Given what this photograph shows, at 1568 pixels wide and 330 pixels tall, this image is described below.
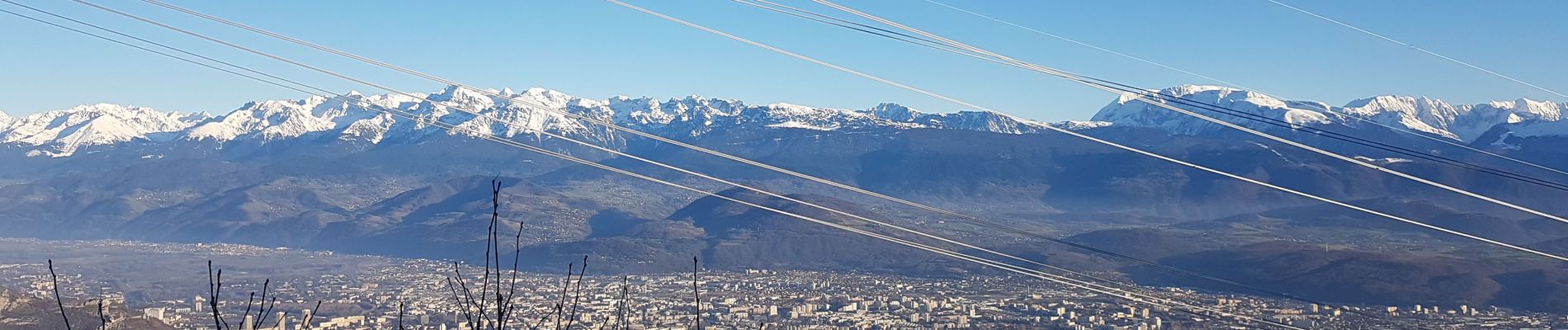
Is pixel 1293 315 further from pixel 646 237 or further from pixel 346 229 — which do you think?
pixel 346 229

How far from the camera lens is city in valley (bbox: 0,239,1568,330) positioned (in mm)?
55469

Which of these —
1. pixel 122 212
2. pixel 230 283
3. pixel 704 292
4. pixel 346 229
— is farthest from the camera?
pixel 122 212

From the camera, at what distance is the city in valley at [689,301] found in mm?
55469

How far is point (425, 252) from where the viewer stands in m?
141

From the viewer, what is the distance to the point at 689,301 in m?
72.2

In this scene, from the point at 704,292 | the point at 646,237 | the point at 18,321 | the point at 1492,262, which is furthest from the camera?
the point at 646,237

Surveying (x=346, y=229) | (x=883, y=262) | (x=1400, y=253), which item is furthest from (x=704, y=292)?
(x=346, y=229)

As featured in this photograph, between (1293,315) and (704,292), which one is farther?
(704,292)

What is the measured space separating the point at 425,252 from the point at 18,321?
99237 mm

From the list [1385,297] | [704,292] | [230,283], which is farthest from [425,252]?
[1385,297]

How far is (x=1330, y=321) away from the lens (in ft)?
187

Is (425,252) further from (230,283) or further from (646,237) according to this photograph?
(230,283)

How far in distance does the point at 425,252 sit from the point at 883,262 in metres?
55.6

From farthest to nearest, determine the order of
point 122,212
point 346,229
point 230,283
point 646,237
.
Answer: point 122,212, point 346,229, point 646,237, point 230,283
